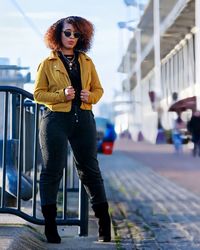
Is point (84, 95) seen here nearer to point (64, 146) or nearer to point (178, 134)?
point (64, 146)

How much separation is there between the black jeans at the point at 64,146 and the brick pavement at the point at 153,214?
74cm

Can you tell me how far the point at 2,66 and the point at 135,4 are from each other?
2383cm

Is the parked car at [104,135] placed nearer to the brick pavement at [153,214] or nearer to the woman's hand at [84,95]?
the brick pavement at [153,214]

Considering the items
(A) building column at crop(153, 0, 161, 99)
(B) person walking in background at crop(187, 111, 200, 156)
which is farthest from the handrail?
(A) building column at crop(153, 0, 161, 99)

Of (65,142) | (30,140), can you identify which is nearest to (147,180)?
(30,140)

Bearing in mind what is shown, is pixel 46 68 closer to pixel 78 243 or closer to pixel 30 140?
pixel 78 243

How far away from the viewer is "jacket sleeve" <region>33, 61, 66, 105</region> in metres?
4.60

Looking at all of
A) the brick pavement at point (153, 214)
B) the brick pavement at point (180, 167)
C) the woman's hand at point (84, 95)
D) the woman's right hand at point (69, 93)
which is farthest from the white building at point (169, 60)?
the woman's right hand at point (69, 93)

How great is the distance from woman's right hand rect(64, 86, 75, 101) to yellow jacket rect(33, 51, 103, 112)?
25 millimetres

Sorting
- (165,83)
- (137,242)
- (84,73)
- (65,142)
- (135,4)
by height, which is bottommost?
(137,242)

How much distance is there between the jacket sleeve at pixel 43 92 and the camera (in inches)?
181

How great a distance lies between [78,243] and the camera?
5.07 meters

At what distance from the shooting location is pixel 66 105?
4668 mm

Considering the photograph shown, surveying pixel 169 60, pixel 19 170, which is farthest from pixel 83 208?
pixel 169 60
